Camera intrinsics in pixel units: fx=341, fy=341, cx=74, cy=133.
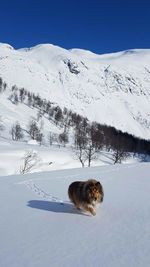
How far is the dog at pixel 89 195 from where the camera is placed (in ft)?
27.6

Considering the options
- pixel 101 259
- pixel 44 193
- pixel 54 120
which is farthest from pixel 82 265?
pixel 54 120

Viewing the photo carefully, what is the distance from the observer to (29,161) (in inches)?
2618

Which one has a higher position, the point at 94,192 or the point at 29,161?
the point at 94,192

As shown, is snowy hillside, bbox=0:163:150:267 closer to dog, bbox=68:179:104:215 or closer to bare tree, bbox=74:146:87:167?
dog, bbox=68:179:104:215

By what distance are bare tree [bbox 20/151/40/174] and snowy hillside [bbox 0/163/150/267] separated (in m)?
50.9

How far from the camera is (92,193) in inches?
330

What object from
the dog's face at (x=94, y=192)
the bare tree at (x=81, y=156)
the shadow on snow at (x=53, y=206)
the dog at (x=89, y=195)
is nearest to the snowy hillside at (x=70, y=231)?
the shadow on snow at (x=53, y=206)

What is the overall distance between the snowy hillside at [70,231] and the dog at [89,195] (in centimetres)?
28

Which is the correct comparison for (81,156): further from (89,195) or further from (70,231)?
(70,231)

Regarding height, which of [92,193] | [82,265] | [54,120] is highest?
[54,120]

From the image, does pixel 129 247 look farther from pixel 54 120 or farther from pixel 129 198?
pixel 54 120

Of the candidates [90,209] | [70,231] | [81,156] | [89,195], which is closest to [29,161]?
[81,156]

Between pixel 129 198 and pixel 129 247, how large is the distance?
16.9ft

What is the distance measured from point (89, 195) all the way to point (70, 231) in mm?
1170
